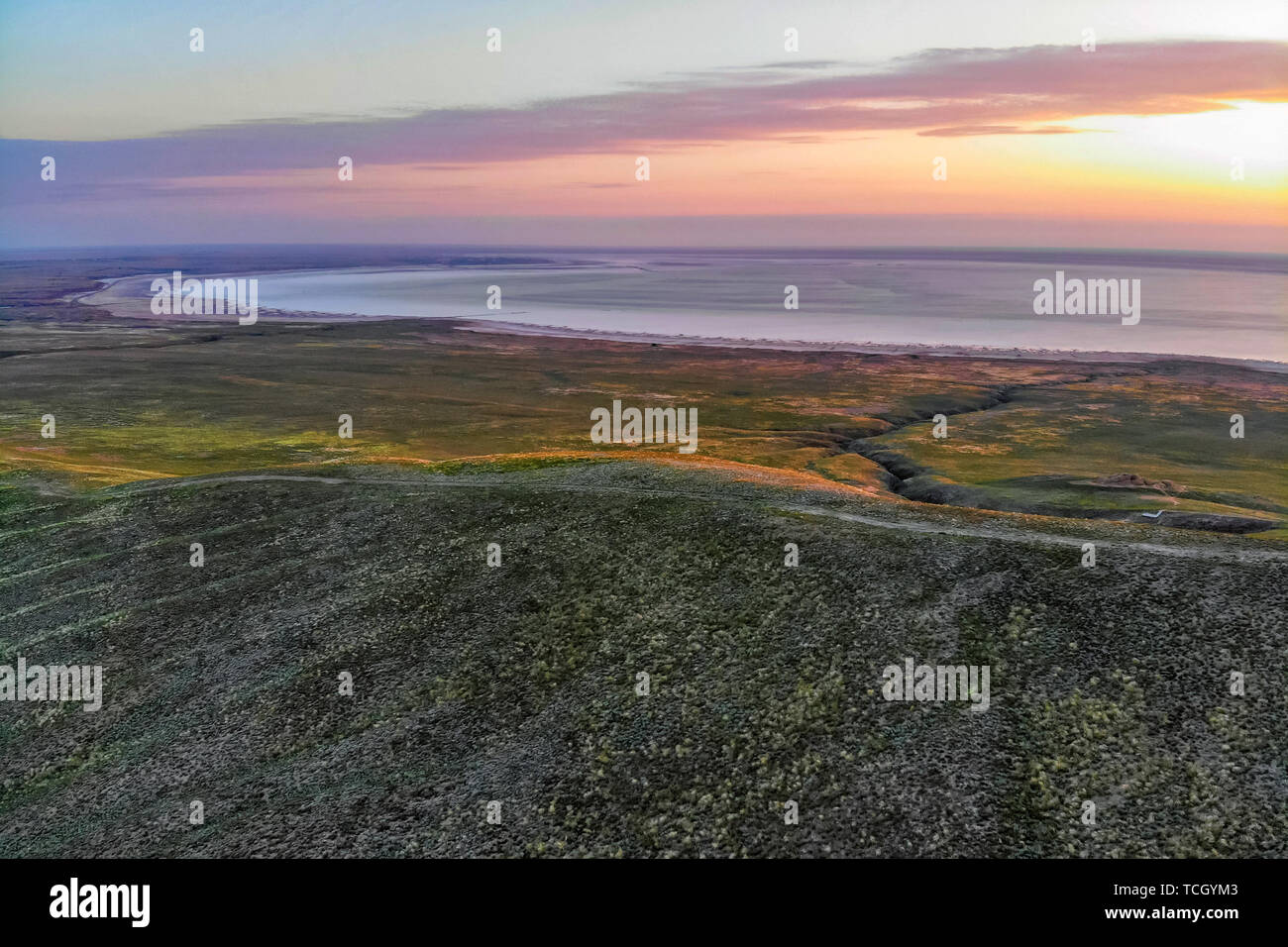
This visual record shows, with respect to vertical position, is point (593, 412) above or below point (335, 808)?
above

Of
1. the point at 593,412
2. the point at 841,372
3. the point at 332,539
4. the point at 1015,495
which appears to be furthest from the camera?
the point at 841,372

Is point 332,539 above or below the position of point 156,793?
above

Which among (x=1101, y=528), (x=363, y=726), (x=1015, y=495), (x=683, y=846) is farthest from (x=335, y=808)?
(x=1015, y=495)

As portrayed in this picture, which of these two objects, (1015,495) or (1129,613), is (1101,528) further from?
(1015,495)

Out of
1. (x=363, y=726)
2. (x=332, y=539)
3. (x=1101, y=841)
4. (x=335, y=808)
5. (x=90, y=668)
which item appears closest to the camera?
(x=1101, y=841)

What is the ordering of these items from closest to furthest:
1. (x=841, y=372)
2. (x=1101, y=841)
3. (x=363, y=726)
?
(x=1101, y=841) → (x=363, y=726) → (x=841, y=372)

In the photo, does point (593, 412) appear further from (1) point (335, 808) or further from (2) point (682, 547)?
(1) point (335, 808)

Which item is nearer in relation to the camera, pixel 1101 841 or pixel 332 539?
pixel 1101 841
